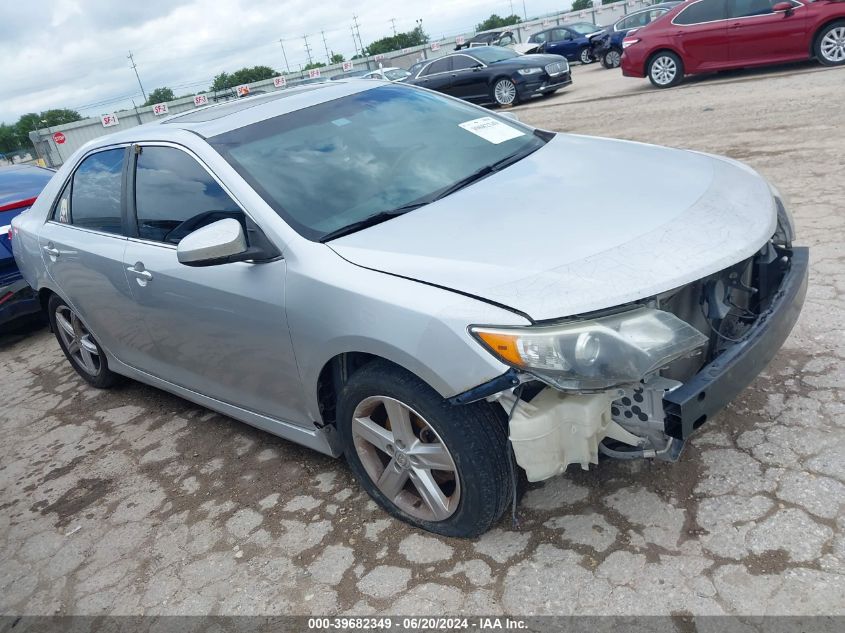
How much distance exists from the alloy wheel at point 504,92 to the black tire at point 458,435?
46.8 feet

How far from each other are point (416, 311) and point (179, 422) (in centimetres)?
245

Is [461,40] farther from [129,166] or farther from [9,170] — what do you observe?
[129,166]

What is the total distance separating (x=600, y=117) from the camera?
11094 millimetres

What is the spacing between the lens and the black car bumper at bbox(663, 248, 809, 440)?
2137 millimetres

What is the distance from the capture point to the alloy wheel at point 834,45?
1065cm

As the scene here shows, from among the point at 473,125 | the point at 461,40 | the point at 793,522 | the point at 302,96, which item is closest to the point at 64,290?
the point at 302,96

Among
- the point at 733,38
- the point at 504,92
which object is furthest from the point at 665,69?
the point at 504,92

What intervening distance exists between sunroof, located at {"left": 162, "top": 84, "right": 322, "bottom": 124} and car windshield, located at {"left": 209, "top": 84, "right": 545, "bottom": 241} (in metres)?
0.35

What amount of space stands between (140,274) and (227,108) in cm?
98

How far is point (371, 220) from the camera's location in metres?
2.80

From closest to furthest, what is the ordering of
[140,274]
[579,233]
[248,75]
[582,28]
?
[579,233], [140,274], [582,28], [248,75]

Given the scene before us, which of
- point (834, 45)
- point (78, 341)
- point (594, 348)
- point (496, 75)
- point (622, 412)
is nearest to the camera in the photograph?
point (594, 348)

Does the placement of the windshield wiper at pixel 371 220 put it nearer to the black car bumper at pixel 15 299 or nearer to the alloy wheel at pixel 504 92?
the black car bumper at pixel 15 299

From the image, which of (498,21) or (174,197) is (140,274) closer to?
(174,197)
